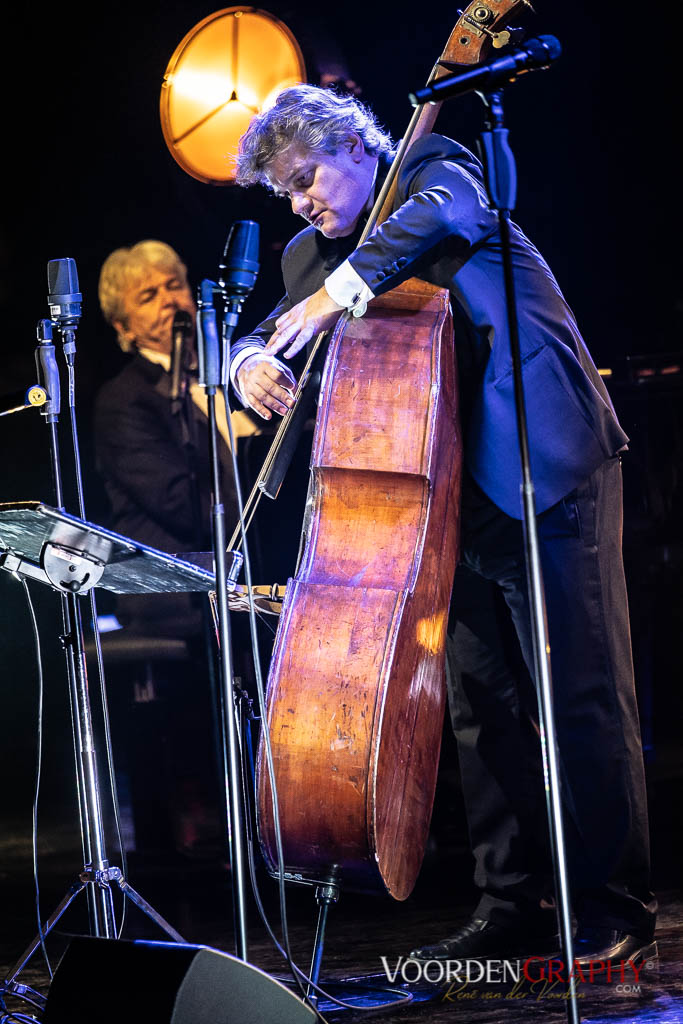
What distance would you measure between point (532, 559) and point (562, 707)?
2.54ft

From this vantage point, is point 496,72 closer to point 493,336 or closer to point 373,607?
point 493,336

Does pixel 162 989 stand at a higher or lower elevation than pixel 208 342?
lower

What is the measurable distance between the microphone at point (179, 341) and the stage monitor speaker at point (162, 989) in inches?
113

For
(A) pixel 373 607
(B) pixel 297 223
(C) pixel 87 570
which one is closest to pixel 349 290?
(A) pixel 373 607

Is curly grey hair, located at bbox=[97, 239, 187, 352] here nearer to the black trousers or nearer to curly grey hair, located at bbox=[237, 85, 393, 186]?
curly grey hair, located at bbox=[237, 85, 393, 186]

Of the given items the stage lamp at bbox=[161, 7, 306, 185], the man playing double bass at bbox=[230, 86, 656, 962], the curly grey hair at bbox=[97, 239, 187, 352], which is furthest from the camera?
the curly grey hair at bbox=[97, 239, 187, 352]

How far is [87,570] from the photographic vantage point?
2225mm

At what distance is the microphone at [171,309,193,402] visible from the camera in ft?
14.1

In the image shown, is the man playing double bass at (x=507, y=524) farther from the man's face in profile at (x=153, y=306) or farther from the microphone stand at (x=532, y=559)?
the man's face in profile at (x=153, y=306)

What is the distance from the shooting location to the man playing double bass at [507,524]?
7.69 feet

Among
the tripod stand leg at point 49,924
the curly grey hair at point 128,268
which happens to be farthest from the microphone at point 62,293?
the curly grey hair at point 128,268

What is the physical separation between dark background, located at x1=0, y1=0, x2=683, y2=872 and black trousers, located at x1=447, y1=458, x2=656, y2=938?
130 cm

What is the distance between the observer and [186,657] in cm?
420

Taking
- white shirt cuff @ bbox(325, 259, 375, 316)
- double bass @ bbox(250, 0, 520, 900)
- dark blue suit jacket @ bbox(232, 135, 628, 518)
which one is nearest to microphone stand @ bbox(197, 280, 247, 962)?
double bass @ bbox(250, 0, 520, 900)
